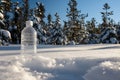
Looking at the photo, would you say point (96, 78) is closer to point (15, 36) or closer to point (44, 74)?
point (44, 74)

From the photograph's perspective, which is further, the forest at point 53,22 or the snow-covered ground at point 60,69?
the forest at point 53,22

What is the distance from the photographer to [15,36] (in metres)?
42.3

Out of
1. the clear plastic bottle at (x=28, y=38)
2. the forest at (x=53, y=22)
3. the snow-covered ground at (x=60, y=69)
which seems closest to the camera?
the snow-covered ground at (x=60, y=69)

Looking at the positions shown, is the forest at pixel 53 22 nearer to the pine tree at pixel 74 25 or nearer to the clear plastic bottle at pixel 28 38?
the pine tree at pixel 74 25

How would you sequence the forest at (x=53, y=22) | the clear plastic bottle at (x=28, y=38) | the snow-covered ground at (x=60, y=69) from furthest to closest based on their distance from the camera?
the forest at (x=53, y=22) → the clear plastic bottle at (x=28, y=38) → the snow-covered ground at (x=60, y=69)

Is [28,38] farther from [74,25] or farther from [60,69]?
[74,25]

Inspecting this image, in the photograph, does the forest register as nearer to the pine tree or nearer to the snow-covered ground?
the pine tree

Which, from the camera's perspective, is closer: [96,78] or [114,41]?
[96,78]

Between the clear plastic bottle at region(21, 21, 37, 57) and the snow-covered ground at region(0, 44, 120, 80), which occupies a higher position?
the clear plastic bottle at region(21, 21, 37, 57)

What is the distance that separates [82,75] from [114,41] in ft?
120

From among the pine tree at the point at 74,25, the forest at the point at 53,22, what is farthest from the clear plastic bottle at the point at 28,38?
the pine tree at the point at 74,25

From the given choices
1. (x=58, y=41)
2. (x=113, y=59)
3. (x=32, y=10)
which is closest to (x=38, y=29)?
(x=58, y=41)

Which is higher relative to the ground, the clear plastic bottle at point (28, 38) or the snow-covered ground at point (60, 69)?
the clear plastic bottle at point (28, 38)

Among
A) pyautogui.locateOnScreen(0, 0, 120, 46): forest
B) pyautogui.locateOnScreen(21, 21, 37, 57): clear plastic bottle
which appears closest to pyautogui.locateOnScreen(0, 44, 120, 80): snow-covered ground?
pyautogui.locateOnScreen(21, 21, 37, 57): clear plastic bottle
